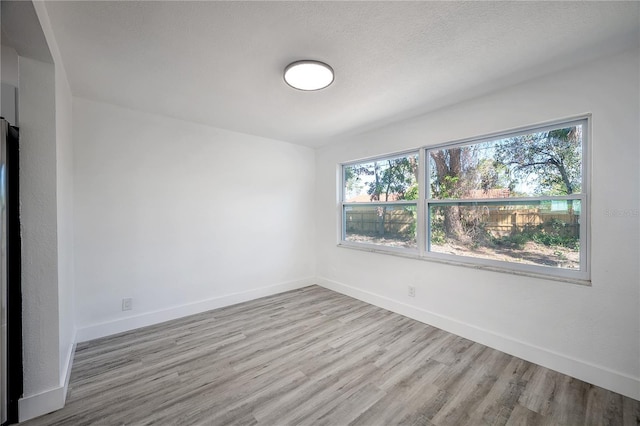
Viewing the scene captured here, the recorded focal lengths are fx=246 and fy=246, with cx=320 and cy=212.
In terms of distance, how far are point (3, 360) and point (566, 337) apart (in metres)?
3.90

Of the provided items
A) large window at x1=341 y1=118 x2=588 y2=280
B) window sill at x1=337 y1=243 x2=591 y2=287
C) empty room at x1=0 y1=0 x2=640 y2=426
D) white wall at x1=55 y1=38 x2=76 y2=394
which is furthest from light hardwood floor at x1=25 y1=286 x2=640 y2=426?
large window at x1=341 y1=118 x2=588 y2=280

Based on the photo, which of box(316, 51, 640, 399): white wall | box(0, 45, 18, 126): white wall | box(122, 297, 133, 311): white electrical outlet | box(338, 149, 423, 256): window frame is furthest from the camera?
box(338, 149, 423, 256): window frame

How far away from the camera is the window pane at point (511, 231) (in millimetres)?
2115

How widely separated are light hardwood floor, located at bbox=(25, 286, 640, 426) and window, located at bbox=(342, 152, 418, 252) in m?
1.21

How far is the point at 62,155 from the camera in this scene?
1.90m

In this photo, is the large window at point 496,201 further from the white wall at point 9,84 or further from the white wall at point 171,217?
the white wall at point 9,84

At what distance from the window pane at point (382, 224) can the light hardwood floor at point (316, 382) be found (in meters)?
1.11

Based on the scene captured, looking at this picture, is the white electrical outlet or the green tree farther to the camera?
the white electrical outlet

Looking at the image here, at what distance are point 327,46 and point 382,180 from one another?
2215 mm

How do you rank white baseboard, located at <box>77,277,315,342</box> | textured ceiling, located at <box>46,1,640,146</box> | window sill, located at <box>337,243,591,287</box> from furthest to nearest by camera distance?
white baseboard, located at <box>77,277,315,342</box>
window sill, located at <box>337,243,591,287</box>
textured ceiling, located at <box>46,1,640,146</box>

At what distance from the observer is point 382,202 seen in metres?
3.62

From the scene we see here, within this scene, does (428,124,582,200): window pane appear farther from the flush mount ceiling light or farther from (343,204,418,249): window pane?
the flush mount ceiling light

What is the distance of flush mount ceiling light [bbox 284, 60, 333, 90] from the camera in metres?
1.89

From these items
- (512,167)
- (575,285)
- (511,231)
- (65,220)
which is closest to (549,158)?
(512,167)
